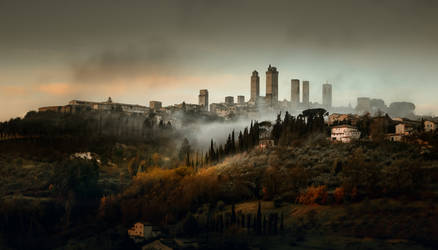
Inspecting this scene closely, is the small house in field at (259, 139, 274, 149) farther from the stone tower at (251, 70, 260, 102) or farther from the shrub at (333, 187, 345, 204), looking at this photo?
the stone tower at (251, 70, 260, 102)

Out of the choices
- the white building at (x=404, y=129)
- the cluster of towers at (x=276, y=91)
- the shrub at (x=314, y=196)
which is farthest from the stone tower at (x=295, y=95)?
the shrub at (x=314, y=196)

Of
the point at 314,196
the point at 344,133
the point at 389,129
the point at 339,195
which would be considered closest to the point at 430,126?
the point at 389,129

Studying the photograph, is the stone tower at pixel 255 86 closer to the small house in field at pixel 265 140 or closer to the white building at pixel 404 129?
the small house in field at pixel 265 140

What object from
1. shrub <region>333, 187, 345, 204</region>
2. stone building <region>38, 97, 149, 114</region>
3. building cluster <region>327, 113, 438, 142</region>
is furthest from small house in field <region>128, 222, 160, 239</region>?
stone building <region>38, 97, 149, 114</region>

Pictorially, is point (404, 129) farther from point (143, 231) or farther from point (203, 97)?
point (203, 97)

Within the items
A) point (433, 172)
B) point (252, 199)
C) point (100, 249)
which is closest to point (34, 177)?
point (100, 249)

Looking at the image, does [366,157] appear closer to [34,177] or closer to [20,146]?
[34,177]
